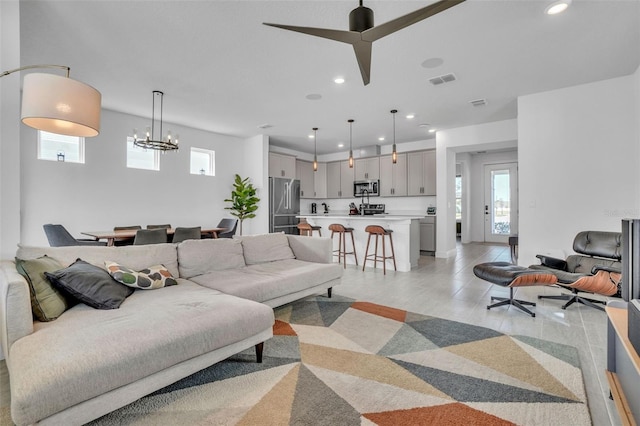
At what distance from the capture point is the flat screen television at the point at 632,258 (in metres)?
1.54

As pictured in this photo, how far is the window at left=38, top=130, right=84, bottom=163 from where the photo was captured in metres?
4.88

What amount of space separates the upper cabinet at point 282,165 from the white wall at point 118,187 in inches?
20.8

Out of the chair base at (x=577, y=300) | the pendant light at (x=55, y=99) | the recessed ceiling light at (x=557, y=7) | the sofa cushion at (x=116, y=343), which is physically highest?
the recessed ceiling light at (x=557, y=7)

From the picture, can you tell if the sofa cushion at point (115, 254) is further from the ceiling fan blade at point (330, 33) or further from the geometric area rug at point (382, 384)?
the ceiling fan blade at point (330, 33)

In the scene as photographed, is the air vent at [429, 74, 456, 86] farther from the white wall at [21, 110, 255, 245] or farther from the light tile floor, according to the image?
the white wall at [21, 110, 255, 245]

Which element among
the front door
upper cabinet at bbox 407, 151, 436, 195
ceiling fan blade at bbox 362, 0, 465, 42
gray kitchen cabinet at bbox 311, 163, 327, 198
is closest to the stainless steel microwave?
upper cabinet at bbox 407, 151, 436, 195

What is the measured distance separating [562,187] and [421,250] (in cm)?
340

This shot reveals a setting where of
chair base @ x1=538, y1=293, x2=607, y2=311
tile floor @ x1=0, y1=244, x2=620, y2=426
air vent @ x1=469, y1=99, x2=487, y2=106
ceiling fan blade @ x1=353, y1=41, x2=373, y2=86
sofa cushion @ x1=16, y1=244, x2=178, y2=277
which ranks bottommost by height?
tile floor @ x1=0, y1=244, x2=620, y2=426

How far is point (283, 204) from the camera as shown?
758 centimetres

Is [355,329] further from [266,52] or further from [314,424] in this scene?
[266,52]

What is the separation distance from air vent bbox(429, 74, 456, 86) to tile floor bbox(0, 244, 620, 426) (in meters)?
2.78

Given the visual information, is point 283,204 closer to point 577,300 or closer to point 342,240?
point 342,240

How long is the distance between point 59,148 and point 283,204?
428 cm

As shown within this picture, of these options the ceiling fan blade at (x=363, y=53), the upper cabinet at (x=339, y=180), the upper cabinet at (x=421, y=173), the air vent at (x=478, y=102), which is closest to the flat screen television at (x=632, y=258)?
the ceiling fan blade at (x=363, y=53)
